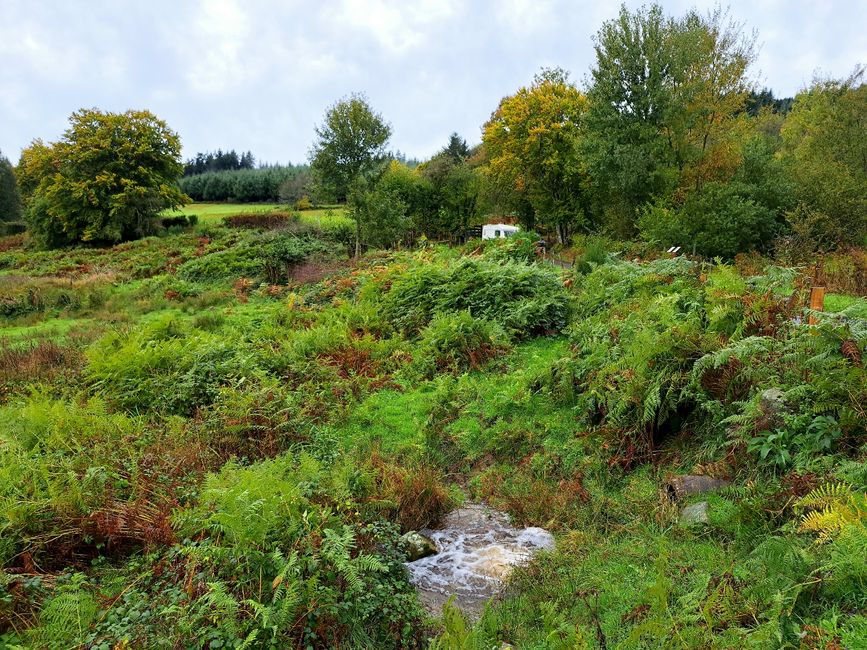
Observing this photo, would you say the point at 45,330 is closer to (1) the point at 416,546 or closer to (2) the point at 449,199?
(1) the point at 416,546

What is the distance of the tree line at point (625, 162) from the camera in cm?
1928

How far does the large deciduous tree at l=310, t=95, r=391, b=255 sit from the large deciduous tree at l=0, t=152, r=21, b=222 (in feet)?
154

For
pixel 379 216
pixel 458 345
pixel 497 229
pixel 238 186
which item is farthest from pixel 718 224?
pixel 238 186

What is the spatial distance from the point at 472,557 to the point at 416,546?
1.85 feet

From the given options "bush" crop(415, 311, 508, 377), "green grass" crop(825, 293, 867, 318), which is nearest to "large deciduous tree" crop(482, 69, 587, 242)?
"green grass" crop(825, 293, 867, 318)

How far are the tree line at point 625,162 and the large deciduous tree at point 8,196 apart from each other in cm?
1764

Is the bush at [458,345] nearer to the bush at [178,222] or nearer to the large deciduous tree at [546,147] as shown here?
the large deciduous tree at [546,147]

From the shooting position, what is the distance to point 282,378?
949cm

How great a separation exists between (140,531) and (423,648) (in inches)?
107

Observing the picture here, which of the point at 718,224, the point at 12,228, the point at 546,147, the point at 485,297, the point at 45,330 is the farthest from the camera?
the point at 12,228

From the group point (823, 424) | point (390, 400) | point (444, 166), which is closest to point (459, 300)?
point (390, 400)

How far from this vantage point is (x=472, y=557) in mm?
5086

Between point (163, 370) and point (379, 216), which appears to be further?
point (379, 216)

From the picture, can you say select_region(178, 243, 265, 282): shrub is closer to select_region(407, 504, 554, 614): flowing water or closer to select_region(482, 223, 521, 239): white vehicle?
select_region(482, 223, 521, 239): white vehicle
